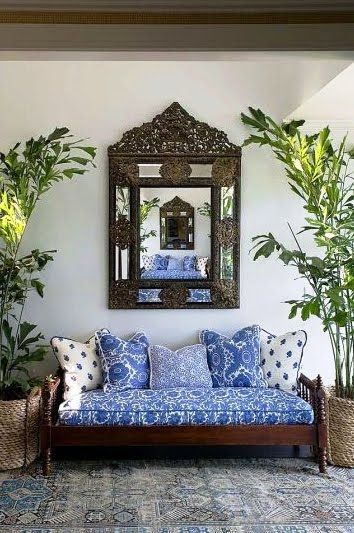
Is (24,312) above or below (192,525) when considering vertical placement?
above

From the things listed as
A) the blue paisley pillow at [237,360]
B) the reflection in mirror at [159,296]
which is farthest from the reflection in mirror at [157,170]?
the blue paisley pillow at [237,360]

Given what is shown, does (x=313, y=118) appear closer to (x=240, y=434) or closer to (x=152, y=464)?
(x=240, y=434)

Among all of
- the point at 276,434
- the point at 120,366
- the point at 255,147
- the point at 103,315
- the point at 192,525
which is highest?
the point at 255,147

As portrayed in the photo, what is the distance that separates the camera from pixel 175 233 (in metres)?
5.08

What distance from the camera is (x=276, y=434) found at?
4.22 metres

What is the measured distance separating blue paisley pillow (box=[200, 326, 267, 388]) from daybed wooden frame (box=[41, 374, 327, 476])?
1.92 ft

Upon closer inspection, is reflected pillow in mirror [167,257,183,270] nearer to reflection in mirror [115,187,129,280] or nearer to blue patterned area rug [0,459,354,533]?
reflection in mirror [115,187,129,280]

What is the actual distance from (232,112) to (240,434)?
103 inches

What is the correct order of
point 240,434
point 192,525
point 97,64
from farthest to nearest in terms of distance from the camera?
1. point 97,64
2. point 240,434
3. point 192,525

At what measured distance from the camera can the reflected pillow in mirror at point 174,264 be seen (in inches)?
201

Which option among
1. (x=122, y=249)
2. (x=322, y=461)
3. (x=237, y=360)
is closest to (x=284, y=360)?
(x=237, y=360)

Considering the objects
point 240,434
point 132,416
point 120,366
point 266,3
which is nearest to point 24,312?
point 120,366

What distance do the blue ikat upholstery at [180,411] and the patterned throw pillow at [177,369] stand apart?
12.4 inches

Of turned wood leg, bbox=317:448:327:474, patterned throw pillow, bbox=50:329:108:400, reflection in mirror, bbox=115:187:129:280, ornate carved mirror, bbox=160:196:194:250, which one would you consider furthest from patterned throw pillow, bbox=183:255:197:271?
turned wood leg, bbox=317:448:327:474
